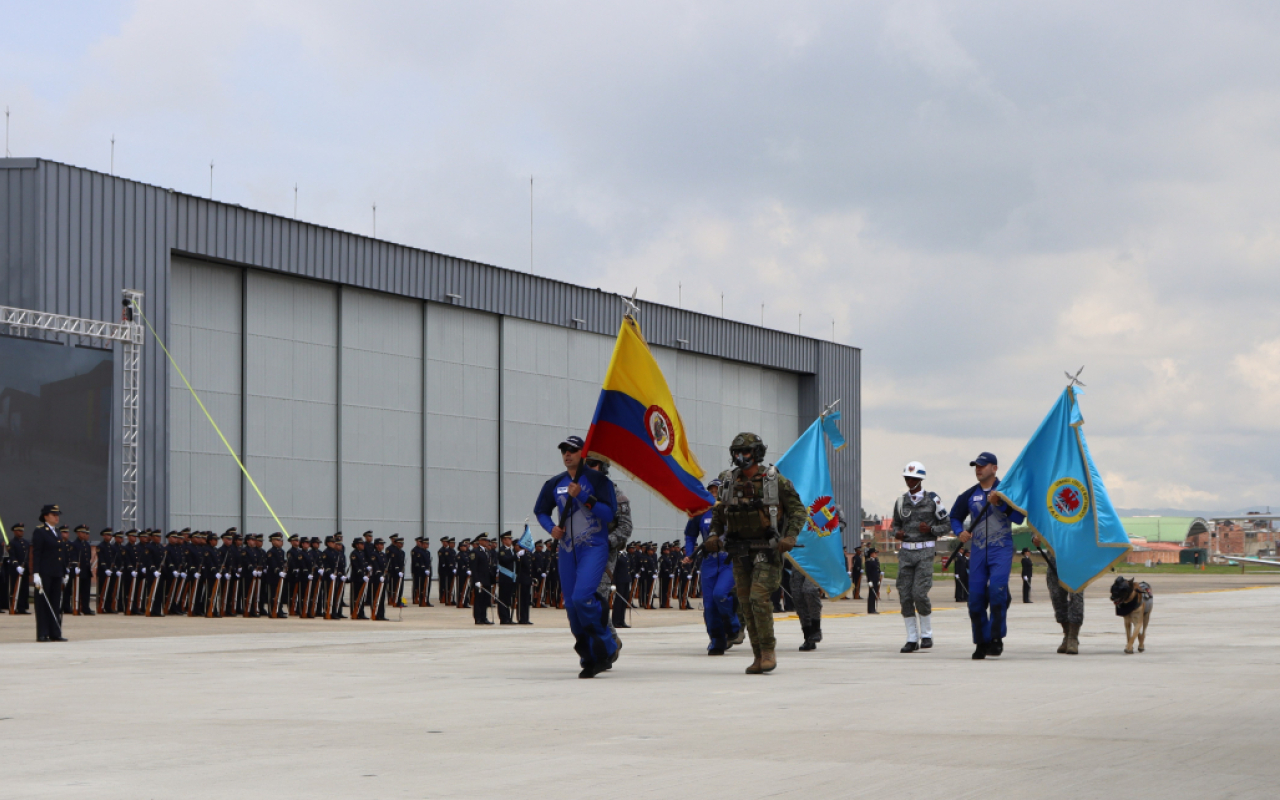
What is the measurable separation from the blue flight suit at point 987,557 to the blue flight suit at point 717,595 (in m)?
2.39

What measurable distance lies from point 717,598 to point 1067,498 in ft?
13.1

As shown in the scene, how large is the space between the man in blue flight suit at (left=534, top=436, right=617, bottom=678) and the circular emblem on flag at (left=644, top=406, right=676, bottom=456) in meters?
0.79

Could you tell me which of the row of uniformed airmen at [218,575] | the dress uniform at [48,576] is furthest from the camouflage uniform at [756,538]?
the row of uniformed airmen at [218,575]

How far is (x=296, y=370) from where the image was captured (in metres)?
39.8

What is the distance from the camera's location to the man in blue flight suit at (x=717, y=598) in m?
14.8

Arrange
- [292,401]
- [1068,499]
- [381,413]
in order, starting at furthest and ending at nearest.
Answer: [381,413], [292,401], [1068,499]

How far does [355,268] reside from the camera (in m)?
41.2

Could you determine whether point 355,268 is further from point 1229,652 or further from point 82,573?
point 1229,652

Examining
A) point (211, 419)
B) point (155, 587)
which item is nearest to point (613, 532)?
point (155, 587)

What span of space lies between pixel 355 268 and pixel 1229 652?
30.7m

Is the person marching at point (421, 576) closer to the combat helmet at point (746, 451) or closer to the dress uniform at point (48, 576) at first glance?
the dress uniform at point (48, 576)

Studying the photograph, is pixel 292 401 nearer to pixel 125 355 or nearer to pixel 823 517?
pixel 125 355

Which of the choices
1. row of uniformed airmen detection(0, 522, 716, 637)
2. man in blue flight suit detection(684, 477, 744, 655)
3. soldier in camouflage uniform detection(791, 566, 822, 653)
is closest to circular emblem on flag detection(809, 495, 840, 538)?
soldier in camouflage uniform detection(791, 566, 822, 653)

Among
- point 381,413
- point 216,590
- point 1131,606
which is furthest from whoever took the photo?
point 381,413
